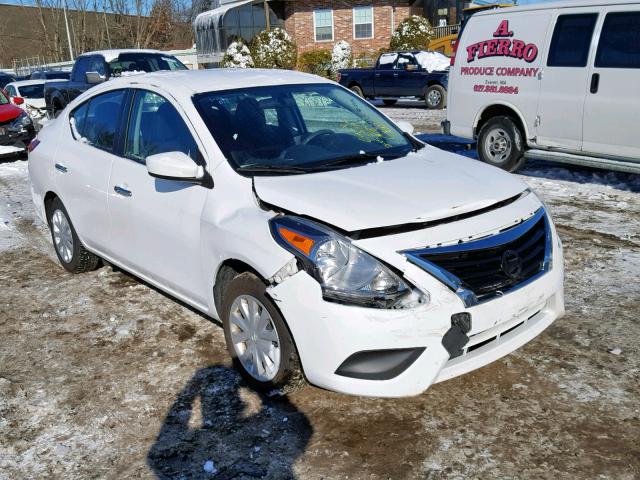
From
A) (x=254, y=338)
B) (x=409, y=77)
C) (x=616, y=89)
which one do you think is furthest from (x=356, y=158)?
(x=409, y=77)

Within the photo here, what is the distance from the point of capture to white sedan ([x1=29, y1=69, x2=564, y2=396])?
9.61 ft

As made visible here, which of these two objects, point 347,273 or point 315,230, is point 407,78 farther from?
point 347,273

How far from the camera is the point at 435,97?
1788 centimetres

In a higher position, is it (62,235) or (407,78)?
(407,78)

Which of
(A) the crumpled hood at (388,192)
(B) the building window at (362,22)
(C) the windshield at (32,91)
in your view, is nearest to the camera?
(A) the crumpled hood at (388,192)

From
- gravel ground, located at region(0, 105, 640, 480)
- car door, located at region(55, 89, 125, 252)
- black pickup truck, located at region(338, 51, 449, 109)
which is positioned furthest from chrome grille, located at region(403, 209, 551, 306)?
black pickup truck, located at region(338, 51, 449, 109)

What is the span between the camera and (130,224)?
14.2 feet

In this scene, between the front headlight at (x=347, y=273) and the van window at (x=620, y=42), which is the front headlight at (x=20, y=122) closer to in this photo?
the van window at (x=620, y=42)

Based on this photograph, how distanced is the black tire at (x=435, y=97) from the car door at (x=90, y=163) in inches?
546

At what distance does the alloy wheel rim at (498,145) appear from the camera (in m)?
8.61

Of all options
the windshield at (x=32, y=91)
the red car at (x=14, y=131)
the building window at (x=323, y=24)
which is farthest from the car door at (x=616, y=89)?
the building window at (x=323, y=24)

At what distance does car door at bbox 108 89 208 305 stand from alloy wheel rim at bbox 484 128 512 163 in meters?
5.66

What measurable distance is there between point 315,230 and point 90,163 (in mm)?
2501

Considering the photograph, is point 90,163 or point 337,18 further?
point 337,18
